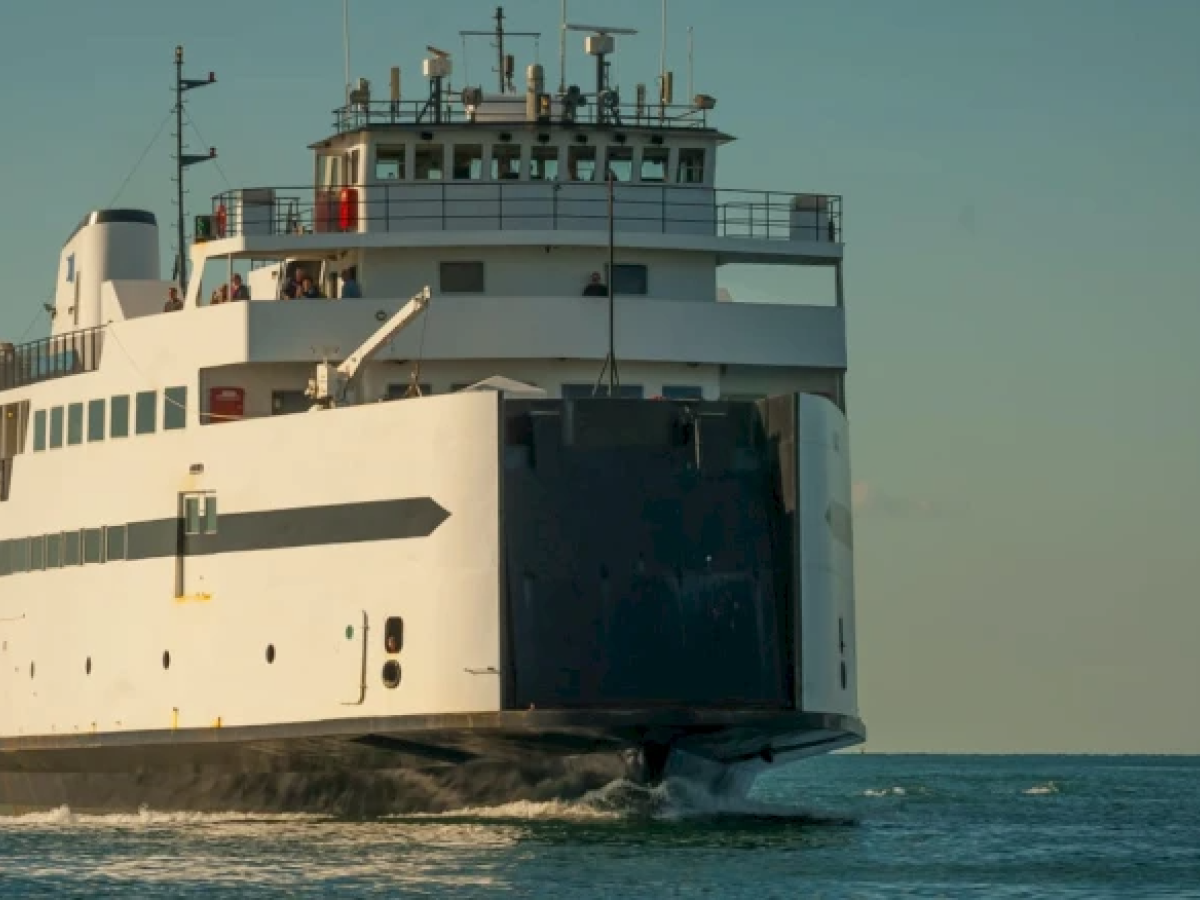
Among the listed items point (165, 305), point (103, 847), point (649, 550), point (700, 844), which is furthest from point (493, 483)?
point (165, 305)

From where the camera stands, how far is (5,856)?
2642 cm

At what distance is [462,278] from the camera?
28.6 metres

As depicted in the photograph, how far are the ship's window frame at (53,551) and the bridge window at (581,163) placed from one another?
698cm

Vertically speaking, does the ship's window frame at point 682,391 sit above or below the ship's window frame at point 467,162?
below

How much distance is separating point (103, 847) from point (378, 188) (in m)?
7.90

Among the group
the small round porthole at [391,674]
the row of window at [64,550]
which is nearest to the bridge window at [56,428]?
the row of window at [64,550]

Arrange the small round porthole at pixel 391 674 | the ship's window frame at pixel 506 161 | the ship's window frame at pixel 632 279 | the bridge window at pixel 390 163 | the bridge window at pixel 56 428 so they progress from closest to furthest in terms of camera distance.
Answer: the small round porthole at pixel 391 674 < the ship's window frame at pixel 632 279 < the ship's window frame at pixel 506 161 < the bridge window at pixel 390 163 < the bridge window at pixel 56 428

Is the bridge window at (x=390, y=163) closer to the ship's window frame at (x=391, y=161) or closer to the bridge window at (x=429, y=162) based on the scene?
the ship's window frame at (x=391, y=161)

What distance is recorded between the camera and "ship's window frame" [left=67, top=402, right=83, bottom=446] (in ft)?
98.2

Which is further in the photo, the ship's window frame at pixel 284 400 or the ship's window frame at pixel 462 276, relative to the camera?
the ship's window frame at pixel 462 276

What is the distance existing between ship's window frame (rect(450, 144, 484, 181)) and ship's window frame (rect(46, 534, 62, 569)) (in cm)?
597

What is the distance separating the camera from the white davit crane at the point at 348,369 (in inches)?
1038

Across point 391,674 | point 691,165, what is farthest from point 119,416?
point 691,165

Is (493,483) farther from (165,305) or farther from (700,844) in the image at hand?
(165,305)
